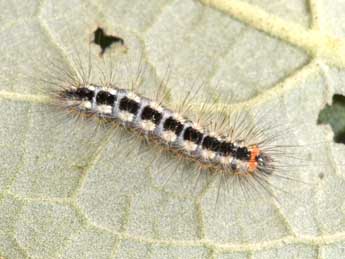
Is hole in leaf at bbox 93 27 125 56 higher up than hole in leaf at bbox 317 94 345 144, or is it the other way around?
hole in leaf at bbox 317 94 345 144

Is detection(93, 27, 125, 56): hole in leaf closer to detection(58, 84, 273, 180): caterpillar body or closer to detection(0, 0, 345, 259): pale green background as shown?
detection(0, 0, 345, 259): pale green background

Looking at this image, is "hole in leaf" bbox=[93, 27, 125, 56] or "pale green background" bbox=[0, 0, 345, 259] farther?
"hole in leaf" bbox=[93, 27, 125, 56]

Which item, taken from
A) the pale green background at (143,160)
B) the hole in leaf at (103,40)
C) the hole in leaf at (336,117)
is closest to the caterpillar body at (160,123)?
the pale green background at (143,160)

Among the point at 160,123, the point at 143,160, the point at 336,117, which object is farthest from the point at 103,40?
the point at 336,117

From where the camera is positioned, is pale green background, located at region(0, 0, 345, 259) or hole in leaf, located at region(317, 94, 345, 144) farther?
hole in leaf, located at region(317, 94, 345, 144)

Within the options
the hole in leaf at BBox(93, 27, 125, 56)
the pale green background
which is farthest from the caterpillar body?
the hole in leaf at BBox(93, 27, 125, 56)

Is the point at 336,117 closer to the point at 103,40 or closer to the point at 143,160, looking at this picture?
the point at 143,160

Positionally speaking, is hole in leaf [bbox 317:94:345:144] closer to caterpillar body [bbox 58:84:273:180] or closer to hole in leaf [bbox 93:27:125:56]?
caterpillar body [bbox 58:84:273:180]

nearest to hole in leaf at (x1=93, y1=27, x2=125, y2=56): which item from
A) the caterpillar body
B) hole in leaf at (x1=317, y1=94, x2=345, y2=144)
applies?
the caterpillar body

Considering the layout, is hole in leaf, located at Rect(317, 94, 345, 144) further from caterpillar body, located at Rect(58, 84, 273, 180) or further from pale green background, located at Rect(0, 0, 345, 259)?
caterpillar body, located at Rect(58, 84, 273, 180)
